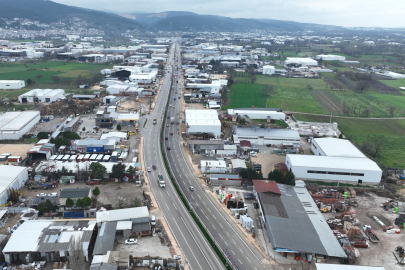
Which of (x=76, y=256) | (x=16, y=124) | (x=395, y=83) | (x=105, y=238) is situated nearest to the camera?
(x=76, y=256)

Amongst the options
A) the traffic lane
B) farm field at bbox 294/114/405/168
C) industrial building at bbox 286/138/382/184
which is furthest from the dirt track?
the traffic lane

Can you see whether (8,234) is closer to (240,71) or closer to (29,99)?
(29,99)

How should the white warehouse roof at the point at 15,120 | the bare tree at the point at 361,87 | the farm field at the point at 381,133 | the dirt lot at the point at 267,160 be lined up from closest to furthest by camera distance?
1. the dirt lot at the point at 267,160
2. the farm field at the point at 381,133
3. the white warehouse roof at the point at 15,120
4. the bare tree at the point at 361,87

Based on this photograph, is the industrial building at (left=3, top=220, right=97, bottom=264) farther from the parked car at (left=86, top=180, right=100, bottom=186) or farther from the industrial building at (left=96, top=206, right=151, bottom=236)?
the parked car at (left=86, top=180, right=100, bottom=186)

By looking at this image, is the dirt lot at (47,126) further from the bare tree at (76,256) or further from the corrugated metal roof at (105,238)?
the bare tree at (76,256)

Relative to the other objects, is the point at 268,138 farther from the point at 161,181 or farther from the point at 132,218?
the point at 132,218

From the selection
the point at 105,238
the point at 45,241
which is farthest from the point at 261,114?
the point at 45,241

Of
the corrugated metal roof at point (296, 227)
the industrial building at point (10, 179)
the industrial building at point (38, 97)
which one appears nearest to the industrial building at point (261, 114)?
the corrugated metal roof at point (296, 227)
